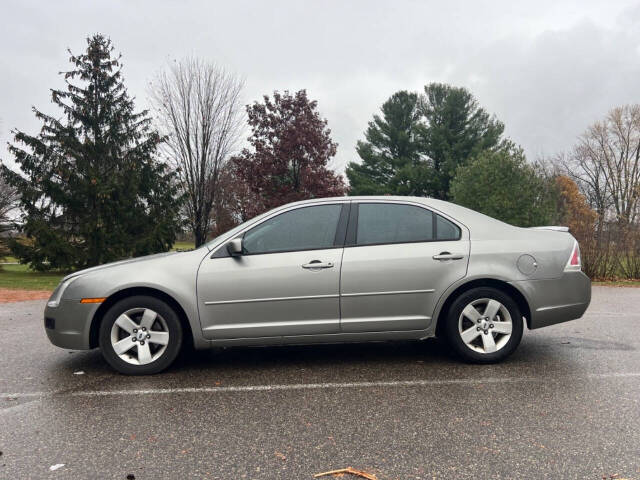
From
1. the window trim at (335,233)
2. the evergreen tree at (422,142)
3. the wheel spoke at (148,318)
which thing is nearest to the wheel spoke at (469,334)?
the window trim at (335,233)

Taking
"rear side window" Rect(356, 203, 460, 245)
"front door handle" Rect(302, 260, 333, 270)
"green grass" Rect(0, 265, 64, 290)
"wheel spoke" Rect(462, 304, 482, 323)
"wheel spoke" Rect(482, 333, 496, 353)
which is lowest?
"wheel spoke" Rect(482, 333, 496, 353)

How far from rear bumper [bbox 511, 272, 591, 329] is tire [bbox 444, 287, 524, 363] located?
17 centimetres

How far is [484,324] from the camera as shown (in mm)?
4637

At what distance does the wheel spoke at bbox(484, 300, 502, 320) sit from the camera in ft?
15.1

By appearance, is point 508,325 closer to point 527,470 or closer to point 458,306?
point 458,306

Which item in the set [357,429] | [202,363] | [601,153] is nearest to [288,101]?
[202,363]

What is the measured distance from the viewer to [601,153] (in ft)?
143

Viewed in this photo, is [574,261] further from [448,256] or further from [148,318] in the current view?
[148,318]

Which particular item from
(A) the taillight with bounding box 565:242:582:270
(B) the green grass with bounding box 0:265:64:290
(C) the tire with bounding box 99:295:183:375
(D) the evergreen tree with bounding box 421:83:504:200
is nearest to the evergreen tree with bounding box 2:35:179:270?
(B) the green grass with bounding box 0:265:64:290

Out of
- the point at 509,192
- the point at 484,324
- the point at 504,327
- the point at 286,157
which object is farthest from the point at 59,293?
the point at 509,192

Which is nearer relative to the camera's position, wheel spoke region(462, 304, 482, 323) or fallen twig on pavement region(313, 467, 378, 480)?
fallen twig on pavement region(313, 467, 378, 480)

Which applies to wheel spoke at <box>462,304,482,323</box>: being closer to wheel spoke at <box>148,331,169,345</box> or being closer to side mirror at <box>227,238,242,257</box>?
side mirror at <box>227,238,242,257</box>

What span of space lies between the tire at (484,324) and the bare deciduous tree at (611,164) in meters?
40.7

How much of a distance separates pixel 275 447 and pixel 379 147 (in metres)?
45.4
